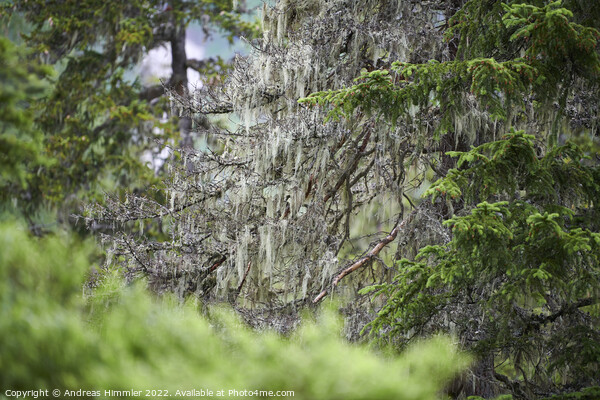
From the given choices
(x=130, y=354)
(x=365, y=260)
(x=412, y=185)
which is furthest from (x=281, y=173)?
(x=130, y=354)

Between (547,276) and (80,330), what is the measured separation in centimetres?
272

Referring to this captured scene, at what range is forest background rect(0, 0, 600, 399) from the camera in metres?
1.93

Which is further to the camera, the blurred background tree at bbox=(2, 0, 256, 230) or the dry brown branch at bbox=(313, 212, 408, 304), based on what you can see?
the blurred background tree at bbox=(2, 0, 256, 230)

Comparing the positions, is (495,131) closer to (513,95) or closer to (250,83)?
(513,95)

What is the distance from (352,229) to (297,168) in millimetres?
2231

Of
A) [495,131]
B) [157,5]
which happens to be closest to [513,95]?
[495,131]

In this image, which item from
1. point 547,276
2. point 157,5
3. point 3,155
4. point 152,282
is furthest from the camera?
point 157,5

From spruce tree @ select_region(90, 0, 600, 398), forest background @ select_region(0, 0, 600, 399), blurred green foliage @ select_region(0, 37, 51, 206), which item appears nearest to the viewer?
forest background @ select_region(0, 0, 600, 399)

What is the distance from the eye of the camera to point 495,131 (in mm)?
5699

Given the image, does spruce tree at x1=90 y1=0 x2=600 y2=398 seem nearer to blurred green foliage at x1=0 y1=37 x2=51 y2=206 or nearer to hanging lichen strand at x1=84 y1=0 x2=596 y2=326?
hanging lichen strand at x1=84 y1=0 x2=596 y2=326

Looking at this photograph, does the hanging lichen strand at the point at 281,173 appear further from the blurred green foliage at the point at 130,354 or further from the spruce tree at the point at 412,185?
the blurred green foliage at the point at 130,354

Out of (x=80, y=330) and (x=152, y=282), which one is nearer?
(x=80, y=330)

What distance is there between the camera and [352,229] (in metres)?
7.58

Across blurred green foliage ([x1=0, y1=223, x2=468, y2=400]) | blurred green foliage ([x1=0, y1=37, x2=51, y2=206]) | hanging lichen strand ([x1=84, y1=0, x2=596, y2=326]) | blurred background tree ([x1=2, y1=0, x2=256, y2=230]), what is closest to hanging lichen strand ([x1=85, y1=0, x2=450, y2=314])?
hanging lichen strand ([x1=84, y1=0, x2=596, y2=326])
